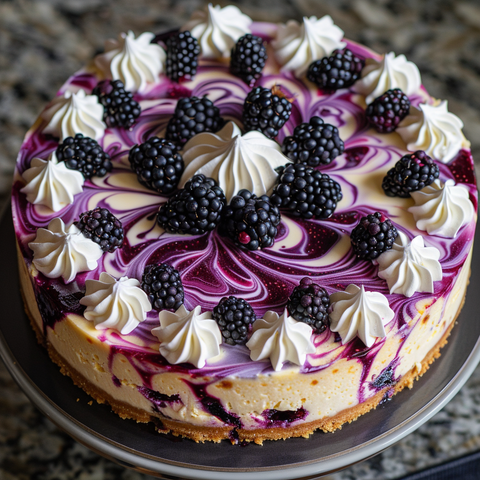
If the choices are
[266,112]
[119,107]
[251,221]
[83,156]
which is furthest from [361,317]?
[119,107]

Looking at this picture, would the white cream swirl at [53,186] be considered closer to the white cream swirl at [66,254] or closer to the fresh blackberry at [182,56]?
the white cream swirl at [66,254]

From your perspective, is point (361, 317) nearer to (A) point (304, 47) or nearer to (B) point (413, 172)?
(B) point (413, 172)

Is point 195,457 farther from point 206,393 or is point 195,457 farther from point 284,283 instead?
point 284,283

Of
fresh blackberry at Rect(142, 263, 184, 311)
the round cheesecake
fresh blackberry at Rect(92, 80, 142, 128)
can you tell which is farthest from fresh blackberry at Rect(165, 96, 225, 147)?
fresh blackberry at Rect(142, 263, 184, 311)

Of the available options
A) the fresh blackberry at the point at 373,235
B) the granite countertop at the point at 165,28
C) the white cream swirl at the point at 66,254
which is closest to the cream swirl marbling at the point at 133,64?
the white cream swirl at the point at 66,254

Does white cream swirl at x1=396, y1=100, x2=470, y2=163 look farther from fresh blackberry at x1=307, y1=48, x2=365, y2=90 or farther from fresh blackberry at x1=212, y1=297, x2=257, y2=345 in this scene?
fresh blackberry at x1=212, y1=297, x2=257, y2=345

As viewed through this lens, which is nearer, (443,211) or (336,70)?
(443,211)
